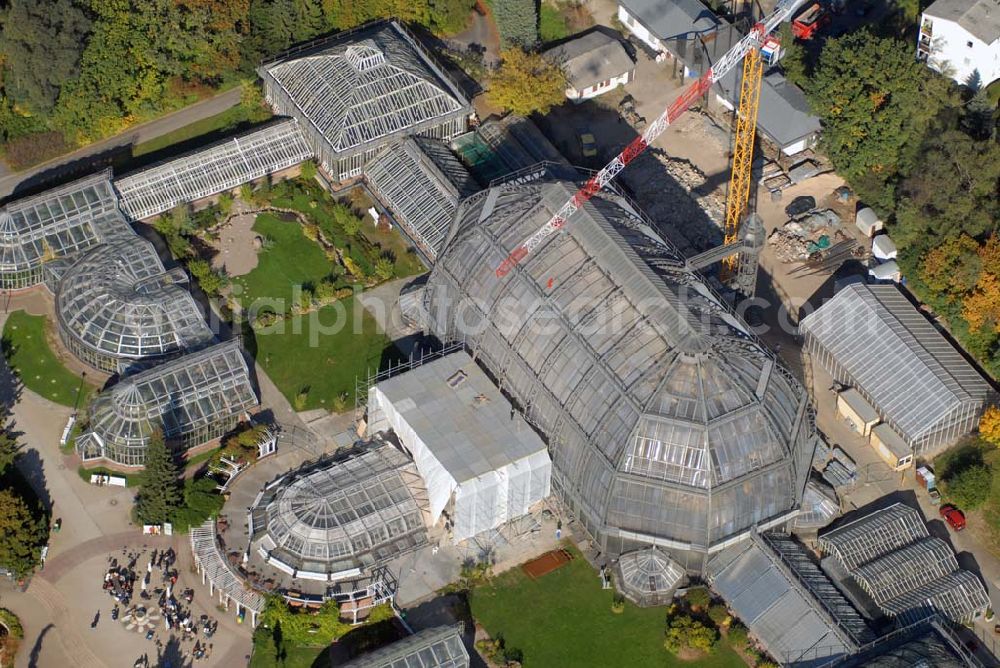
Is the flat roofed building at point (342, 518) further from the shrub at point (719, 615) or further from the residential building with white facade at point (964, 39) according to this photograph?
the residential building with white facade at point (964, 39)

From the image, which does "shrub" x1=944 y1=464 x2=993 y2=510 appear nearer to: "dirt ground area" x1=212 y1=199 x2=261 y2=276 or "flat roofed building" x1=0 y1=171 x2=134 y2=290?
"dirt ground area" x1=212 y1=199 x2=261 y2=276

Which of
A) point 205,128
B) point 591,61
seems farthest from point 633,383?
point 205,128

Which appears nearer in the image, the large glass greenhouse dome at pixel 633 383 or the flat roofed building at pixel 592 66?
the large glass greenhouse dome at pixel 633 383

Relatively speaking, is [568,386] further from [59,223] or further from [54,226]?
[54,226]

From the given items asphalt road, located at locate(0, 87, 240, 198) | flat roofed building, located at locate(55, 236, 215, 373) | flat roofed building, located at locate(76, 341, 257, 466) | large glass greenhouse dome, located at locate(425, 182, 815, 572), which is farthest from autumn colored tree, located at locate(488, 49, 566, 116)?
flat roofed building, located at locate(76, 341, 257, 466)

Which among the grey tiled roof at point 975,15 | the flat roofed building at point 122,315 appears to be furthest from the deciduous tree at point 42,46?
the grey tiled roof at point 975,15
